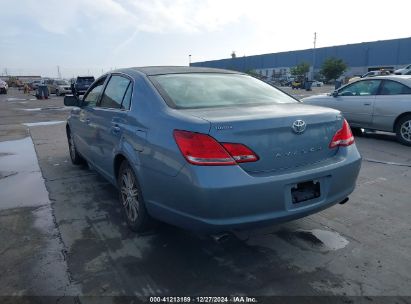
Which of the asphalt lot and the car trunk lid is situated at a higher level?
the car trunk lid

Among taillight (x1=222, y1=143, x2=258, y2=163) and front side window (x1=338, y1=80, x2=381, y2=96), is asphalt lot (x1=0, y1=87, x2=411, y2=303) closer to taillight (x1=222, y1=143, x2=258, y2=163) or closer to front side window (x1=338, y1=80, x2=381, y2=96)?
taillight (x1=222, y1=143, x2=258, y2=163)

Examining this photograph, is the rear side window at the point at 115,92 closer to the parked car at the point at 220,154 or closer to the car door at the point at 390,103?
the parked car at the point at 220,154

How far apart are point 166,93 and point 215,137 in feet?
3.03

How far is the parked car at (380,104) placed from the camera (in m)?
7.65

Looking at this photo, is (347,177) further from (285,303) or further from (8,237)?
(8,237)

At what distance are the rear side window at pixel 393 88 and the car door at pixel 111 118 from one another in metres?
6.35

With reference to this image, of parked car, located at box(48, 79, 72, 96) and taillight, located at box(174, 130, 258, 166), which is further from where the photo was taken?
parked car, located at box(48, 79, 72, 96)

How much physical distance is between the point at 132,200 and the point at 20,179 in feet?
9.94

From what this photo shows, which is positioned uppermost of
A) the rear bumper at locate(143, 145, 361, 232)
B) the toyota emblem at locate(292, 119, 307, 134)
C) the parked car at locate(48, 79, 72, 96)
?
the toyota emblem at locate(292, 119, 307, 134)

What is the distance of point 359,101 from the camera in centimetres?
843

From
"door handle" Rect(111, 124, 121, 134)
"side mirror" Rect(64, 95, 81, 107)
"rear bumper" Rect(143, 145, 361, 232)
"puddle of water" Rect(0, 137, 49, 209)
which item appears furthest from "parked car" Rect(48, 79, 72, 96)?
"rear bumper" Rect(143, 145, 361, 232)

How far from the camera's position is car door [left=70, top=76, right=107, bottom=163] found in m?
4.67

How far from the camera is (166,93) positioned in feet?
10.8

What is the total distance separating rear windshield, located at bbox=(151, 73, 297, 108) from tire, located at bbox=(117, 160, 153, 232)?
2.77 feet
